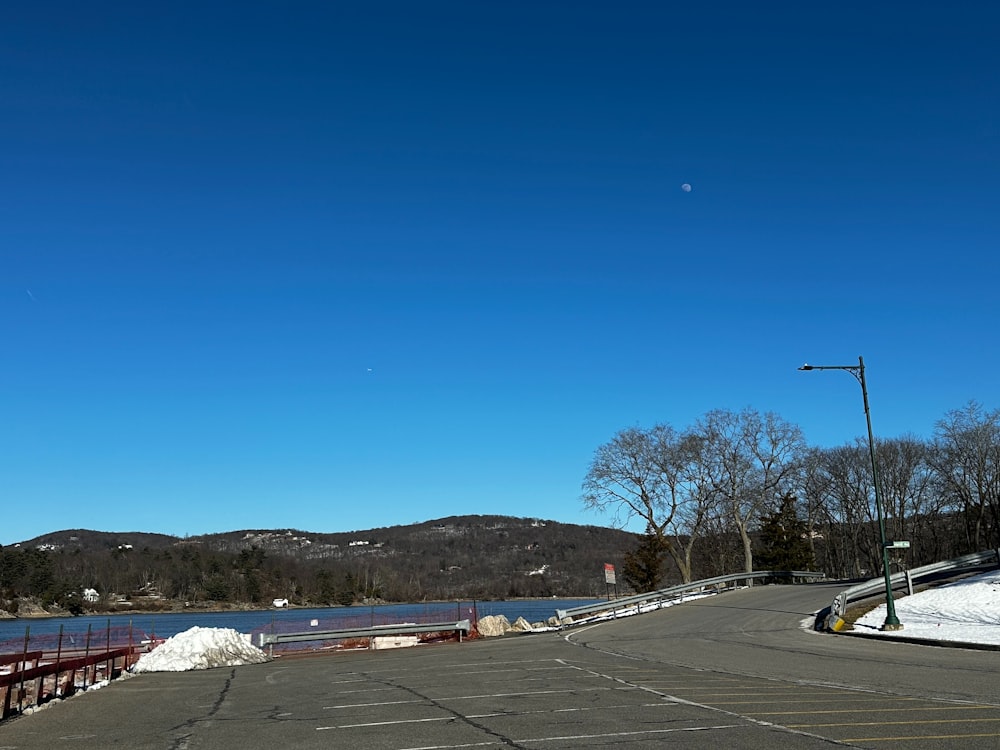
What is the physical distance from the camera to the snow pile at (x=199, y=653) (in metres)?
25.1

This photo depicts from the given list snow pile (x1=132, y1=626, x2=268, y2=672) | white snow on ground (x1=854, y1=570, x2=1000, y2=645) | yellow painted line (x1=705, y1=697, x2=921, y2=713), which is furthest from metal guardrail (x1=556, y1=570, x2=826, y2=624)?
yellow painted line (x1=705, y1=697, x2=921, y2=713)

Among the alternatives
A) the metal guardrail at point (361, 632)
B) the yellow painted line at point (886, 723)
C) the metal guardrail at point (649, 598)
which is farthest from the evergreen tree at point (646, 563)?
the yellow painted line at point (886, 723)

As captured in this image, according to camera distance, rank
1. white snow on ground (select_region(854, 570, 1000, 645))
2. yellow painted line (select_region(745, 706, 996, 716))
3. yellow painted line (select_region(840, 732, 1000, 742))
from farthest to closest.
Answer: white snow on ground (select_region(854, 570, 1000, 645)) < yellow painted line (select_region(745, 706, 996, 716)) < yellow painted line (select_region(840, 732, 1000, 742))

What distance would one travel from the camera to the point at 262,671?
77.0 ft

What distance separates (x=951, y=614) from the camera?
91.2 ft

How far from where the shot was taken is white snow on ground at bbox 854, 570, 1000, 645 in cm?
2398

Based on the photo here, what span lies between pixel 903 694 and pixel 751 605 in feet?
85.8

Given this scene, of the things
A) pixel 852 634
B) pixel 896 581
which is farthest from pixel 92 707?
pixel 896 581

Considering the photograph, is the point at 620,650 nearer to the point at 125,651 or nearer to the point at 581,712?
the point at 581,712

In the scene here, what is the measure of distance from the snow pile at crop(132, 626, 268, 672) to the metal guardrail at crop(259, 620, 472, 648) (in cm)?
180

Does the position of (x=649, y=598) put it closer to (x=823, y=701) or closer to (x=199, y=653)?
(x=199, y=653)

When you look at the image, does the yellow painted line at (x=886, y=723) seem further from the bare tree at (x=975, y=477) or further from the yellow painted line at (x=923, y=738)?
the bare tree at (x=975, y=477)

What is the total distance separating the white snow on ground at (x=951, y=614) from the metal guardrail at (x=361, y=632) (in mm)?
15212

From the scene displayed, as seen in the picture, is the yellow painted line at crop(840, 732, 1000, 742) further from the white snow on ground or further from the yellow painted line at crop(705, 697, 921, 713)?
the white snow on ground
